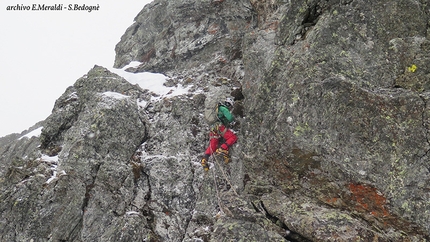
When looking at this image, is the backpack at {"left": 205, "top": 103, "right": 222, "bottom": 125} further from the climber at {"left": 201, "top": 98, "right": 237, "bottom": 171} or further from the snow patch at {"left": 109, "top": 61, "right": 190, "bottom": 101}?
the snow patch at {"left": 109, "top": 61, "right": 190, "bottom": 101}

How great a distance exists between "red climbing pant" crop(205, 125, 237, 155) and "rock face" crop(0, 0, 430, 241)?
22.3 inches

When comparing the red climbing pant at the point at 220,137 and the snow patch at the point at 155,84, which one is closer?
the red climbing pant at the point at 220,137

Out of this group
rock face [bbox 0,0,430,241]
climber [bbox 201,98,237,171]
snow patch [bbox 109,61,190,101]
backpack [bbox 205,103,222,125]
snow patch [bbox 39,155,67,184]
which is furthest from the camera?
snow patch [bbox 109,61,190,101]

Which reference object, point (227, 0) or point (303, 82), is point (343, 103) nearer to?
point (303, 82)

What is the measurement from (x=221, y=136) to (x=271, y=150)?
11.4 feet

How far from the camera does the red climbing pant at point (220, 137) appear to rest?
12.3 meters

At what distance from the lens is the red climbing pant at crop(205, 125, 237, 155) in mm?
12297

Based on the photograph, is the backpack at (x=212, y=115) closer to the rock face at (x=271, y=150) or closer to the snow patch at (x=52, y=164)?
the rock face at (x=271, y=150)

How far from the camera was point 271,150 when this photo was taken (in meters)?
9.93

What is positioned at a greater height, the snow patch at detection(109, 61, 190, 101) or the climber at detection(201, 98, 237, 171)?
the snow patch at detection(109, 61, 190, 101)

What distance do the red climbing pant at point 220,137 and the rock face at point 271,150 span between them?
0.57m

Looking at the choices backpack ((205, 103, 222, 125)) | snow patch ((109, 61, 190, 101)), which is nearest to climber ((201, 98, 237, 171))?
backpack ((205, 103, 222, 125))

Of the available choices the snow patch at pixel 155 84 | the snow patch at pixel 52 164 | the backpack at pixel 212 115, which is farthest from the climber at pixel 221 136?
the snow patch at pixel 52 164

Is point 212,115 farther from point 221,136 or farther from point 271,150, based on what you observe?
point 271,150
